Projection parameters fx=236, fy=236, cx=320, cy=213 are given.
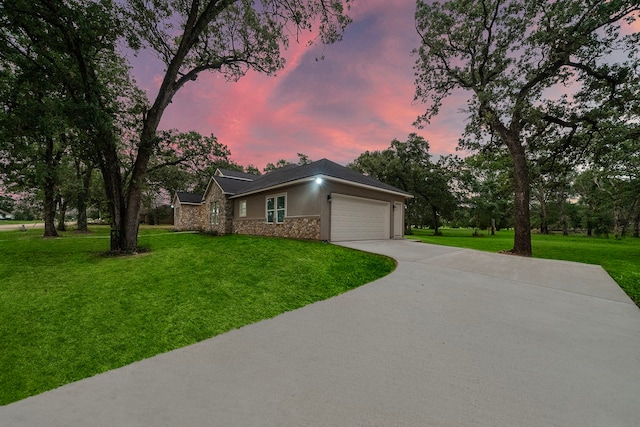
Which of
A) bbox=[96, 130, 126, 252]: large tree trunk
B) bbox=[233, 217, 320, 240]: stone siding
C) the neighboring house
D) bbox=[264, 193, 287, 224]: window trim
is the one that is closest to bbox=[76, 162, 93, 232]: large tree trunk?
the neighboring house

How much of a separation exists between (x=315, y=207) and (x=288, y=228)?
2178 millimetres

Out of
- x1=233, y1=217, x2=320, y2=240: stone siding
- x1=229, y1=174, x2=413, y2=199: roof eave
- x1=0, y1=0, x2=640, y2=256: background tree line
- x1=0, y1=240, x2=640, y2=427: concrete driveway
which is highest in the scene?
x1=0, y1=0, x2=640, y2=256: background tree line

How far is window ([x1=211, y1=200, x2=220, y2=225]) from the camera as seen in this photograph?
17297 millimetres

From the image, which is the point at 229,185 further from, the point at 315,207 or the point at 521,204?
the point at 521,204

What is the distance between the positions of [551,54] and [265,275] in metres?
12.8

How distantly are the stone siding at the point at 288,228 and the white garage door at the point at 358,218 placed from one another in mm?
832

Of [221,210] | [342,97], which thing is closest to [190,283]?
[342,97]

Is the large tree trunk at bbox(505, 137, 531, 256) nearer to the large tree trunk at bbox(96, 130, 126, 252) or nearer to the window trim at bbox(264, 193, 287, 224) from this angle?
the window trim at bbox(264, 193, 287, 224)

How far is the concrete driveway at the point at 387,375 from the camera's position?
5.55 feet

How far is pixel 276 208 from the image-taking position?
1238cm

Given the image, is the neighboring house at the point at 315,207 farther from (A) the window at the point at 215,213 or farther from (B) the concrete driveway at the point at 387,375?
(B) the concrete driveway at the point at 387,375

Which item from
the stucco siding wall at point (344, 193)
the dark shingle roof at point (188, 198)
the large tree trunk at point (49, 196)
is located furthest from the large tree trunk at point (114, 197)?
the dark shingle roof at point (188, 198)

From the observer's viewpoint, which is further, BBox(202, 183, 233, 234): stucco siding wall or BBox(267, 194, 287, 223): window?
BBox(202, 183, 233, 234): stucco siding wall

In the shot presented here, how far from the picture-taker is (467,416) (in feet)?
5.50
